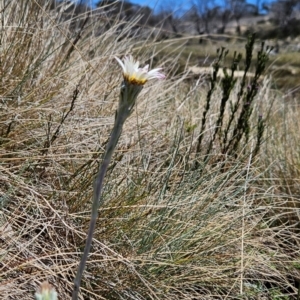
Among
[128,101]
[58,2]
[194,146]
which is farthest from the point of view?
[58,2]

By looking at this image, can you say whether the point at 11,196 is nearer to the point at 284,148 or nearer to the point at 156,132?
the point at 156,132

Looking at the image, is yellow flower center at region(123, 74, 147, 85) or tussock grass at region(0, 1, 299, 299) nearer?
yellow flower center at region(123, 74, 147, 85)

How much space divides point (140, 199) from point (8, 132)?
50 cm

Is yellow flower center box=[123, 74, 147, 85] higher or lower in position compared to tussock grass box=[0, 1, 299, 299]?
higher

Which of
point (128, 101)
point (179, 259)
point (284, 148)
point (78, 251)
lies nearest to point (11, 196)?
point (78, 251)

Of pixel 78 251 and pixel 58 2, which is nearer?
pixel 78 251

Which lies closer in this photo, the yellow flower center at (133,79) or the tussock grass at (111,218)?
the yellow flower center at (133,79)

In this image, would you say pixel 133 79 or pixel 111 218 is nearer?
pixel 133 79

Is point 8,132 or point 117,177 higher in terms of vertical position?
point 8,132

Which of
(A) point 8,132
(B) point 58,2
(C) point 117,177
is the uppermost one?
(B) point 58,2

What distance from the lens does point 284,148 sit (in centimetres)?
240

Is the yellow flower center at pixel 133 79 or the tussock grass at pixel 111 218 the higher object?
the yellow flower center at pixel 133 79

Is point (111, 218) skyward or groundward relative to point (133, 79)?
groundward

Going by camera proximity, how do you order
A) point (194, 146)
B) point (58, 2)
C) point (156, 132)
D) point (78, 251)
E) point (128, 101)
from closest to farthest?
point (128, 101) → point (78, 251) → point (156, 132) → point (194, 146) → point (58, 2)
